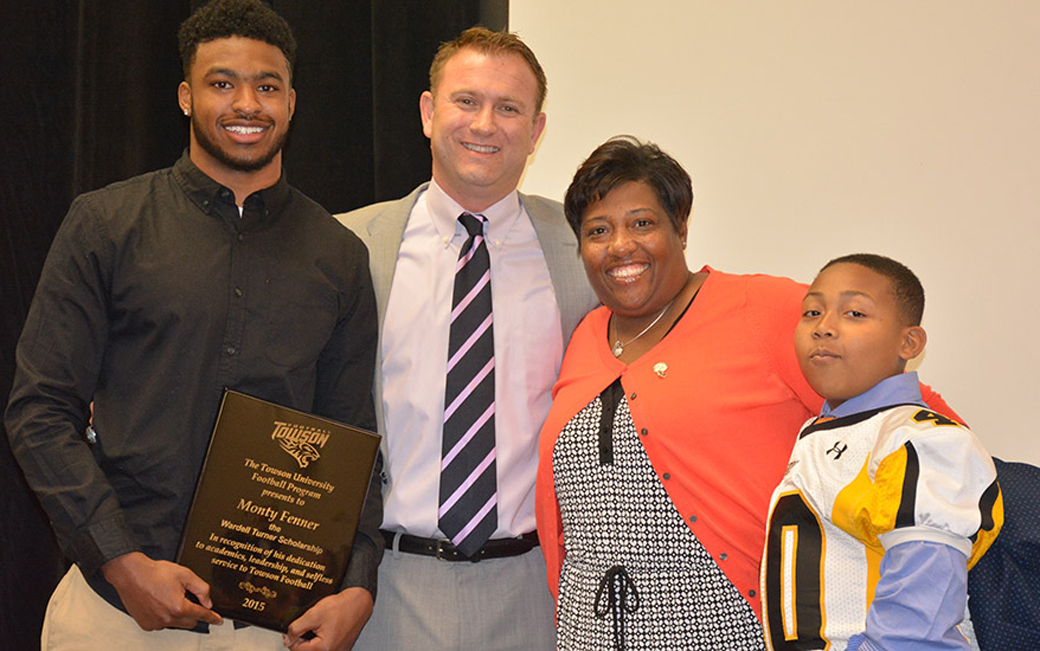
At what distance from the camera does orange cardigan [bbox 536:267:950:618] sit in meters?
1.74

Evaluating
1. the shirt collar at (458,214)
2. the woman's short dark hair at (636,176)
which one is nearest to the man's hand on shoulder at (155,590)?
the shirt collar at (458,214)

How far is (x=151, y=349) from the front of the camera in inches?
70.5

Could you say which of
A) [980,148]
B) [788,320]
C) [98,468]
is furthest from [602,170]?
[98,468]

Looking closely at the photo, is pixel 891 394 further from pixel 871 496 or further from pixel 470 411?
pixel 470 411

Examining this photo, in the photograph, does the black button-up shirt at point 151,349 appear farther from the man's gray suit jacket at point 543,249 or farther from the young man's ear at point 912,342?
the young man's ear at point 912,342

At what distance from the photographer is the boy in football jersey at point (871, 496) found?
4.37 ft

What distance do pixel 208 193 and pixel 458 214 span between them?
564 mm

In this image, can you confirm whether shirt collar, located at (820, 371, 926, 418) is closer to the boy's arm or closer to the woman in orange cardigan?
the woman in orange cardigan

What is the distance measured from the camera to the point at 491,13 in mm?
3074

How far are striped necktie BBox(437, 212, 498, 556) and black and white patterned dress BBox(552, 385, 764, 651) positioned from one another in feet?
0.69

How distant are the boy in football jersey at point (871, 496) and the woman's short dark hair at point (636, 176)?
404 millimetres

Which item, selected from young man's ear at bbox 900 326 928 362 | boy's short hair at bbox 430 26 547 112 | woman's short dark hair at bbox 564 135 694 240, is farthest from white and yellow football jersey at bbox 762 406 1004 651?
boy's short hair at bbox 430 26 547 112

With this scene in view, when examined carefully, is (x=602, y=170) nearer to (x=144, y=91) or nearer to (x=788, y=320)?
(x=788, y=320)

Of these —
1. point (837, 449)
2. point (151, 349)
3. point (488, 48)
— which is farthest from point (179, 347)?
point (837, 449)
